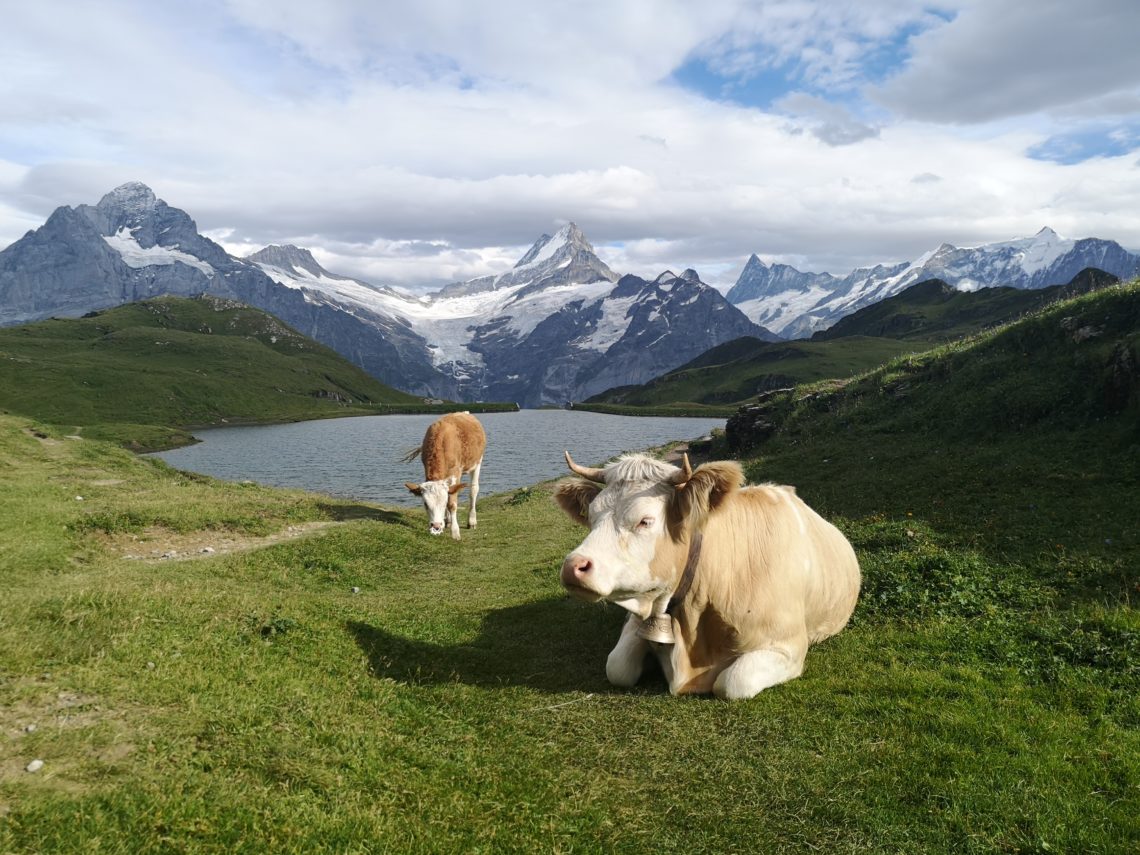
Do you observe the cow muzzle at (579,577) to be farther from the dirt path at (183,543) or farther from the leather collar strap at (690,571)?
the dirt path at (183,543)

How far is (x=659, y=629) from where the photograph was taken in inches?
364

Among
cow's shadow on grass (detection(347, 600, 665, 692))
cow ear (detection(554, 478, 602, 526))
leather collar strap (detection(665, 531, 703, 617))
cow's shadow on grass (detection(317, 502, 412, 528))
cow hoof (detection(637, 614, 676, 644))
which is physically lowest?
cow's shadow on grass (detection(317, 502, 412, 528))

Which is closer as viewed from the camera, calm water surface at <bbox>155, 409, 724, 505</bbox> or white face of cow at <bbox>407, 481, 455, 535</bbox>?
white face of cow at <bbox>407, 481, 455, 535</bbox>

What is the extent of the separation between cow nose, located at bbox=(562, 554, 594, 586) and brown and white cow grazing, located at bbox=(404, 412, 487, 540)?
18905 millimetres

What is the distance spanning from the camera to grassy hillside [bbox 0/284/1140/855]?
244 inches

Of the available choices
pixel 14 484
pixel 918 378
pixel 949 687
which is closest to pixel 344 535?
pixel 14 484

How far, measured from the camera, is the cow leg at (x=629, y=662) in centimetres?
999

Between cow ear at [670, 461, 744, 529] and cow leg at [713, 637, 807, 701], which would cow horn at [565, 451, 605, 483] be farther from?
cow leg at [713, 637, 807, 701]

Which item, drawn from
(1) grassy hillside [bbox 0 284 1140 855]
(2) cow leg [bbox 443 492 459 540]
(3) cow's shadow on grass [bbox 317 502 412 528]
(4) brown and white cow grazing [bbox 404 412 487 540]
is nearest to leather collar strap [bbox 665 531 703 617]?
(1) grassy hillside [bbox 0 284 1140 855]

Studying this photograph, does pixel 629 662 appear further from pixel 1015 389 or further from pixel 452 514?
pixel 1015 389

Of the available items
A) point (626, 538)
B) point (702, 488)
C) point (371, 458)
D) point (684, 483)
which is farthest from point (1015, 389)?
point (371, 458)

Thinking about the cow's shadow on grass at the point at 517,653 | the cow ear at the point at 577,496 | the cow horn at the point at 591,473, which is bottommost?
the cow's shadow on grass at the point at 517,653

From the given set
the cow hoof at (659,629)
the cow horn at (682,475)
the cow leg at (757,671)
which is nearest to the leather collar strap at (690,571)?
the cow hoof at (659,629)

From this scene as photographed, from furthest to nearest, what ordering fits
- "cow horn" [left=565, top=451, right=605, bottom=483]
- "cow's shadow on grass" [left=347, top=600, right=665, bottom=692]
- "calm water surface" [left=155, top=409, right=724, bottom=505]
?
"calm water surface" [left=155, top=409, right=724, bottom=505] → "cow's shadow on grass" [left=347, top=600, right=665, bottom=692] → "cow horn" [left=565, top=451, right=605, bottom=483]
